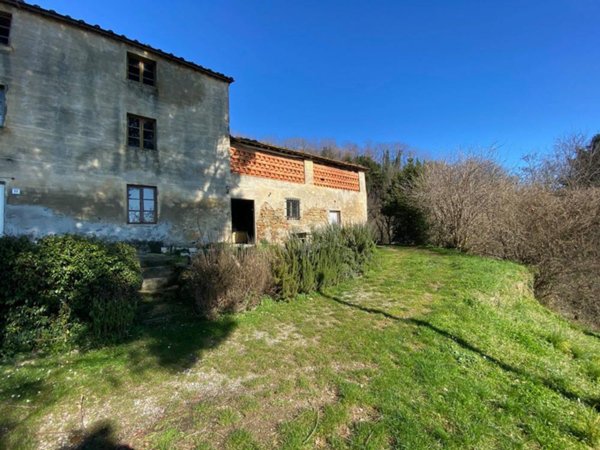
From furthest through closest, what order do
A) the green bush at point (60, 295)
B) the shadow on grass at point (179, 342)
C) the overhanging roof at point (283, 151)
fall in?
1. the overhanging roof at point (283, 151)
2. the green bush at point (60, 295)
3. the shadow on grass at point (179, 342)

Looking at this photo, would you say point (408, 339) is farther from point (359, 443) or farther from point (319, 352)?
point (359, 443)

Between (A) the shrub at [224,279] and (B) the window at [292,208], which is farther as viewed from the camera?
(B) the window at [292,208]

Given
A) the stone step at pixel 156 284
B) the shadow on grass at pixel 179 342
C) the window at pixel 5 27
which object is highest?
the window at pixel 5 27

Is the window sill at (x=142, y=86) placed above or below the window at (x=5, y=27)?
below

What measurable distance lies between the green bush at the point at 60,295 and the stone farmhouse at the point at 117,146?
15.8 ft

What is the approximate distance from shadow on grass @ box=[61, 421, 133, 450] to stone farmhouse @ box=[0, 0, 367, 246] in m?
6.85

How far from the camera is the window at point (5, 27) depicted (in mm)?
8742

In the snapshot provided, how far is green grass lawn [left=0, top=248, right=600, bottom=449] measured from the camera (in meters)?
2.73

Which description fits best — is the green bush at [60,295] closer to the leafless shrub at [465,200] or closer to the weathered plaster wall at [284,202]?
the weathered plaster wall at [284,202]

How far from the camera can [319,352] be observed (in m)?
4.29

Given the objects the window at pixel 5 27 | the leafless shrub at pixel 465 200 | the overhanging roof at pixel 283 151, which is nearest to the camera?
the window at pixel 5 27

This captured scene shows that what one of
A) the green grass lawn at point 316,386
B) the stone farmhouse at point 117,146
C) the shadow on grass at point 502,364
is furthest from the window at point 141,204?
the shadow on grass at point 502,364

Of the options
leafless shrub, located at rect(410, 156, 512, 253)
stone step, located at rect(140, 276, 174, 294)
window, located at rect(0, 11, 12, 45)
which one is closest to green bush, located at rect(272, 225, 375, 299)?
stone step, located at rect(140, 276, 174, 294)

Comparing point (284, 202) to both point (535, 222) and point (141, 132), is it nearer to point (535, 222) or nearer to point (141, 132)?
point (141, 132)
